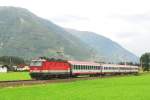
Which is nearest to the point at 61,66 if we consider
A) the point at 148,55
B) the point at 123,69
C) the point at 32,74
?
the point at 32,74

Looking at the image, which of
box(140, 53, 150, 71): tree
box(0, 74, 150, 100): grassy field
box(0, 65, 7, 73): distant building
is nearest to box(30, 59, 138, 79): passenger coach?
box(0, 74, 150, 100): grassy field

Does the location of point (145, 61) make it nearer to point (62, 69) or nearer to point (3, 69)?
point (3, 69)

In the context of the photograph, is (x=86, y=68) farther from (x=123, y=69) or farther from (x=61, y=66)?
(x=123, y=69)

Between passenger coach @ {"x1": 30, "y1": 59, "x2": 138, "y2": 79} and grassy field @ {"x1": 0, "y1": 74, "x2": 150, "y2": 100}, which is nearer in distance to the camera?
grassy field @ {"x1": 0, "y1": 74, "x2": 150, "y2": 100}

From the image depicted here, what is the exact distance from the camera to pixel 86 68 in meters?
83.6

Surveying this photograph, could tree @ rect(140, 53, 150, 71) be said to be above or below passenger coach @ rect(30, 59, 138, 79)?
above

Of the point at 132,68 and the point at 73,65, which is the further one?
the point at 132,68

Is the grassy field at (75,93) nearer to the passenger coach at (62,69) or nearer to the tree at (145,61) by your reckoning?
the passenger coach at (62,69)

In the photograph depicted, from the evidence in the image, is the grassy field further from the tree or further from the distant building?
the tree

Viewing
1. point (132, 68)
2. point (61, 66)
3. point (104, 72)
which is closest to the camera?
point (61, 66)

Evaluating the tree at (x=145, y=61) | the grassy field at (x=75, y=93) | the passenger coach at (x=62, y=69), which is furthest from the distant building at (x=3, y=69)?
the grassy field at (x=75, y=93)

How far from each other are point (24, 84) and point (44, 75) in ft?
46.1

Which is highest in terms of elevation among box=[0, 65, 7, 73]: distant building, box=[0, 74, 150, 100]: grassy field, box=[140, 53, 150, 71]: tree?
box=[140, 53, 150, 71]: tree

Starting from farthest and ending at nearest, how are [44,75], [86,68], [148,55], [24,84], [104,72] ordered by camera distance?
1. [148,55]
2. [104,72]
3. [86,68]
4. [44,75]
5. [24,84]
